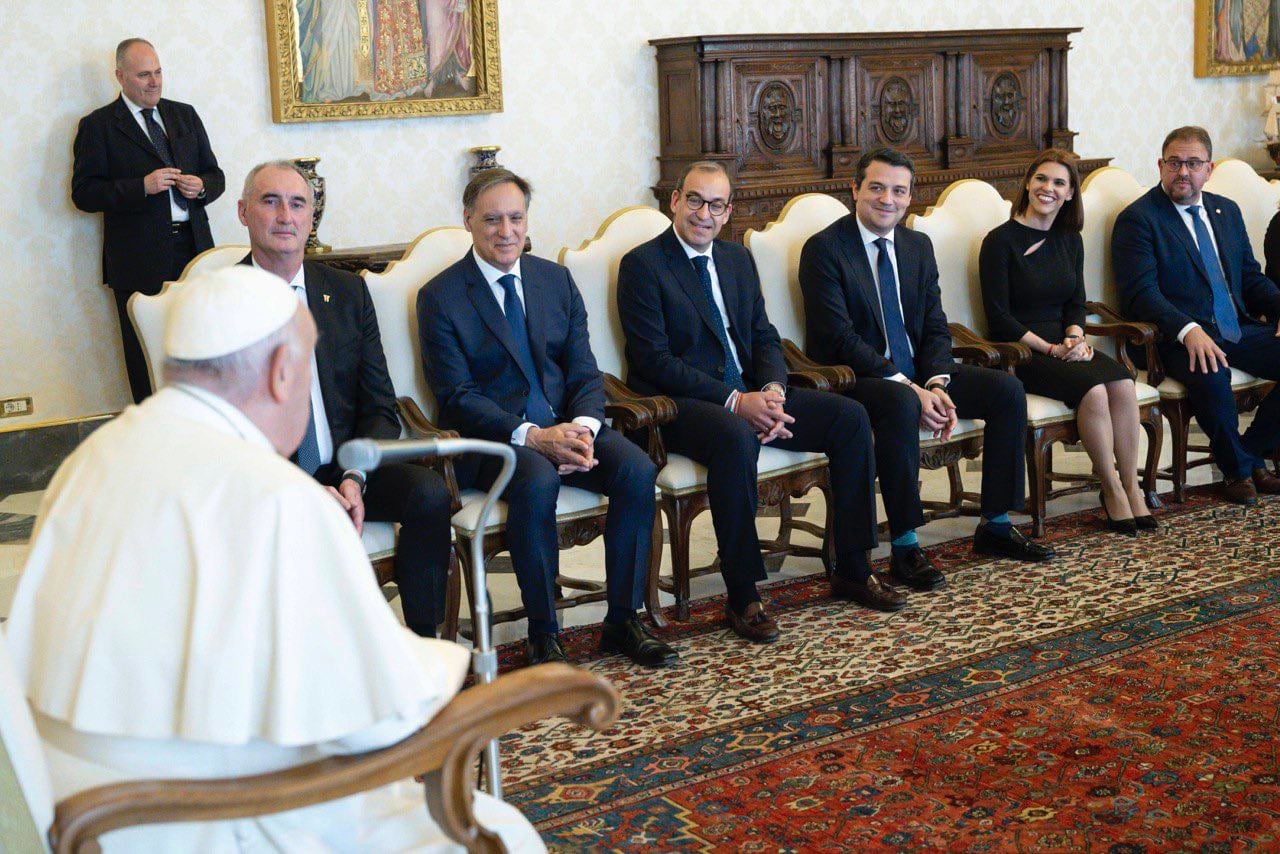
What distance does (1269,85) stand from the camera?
1186 centimetres

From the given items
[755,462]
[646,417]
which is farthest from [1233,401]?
[646,417]

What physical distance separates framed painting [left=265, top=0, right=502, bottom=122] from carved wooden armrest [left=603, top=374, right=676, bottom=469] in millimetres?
4114

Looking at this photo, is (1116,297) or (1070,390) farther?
(1116,297)

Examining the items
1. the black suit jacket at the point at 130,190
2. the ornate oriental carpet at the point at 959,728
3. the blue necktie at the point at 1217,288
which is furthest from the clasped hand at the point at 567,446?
the black suit jacket at the point at 130,190

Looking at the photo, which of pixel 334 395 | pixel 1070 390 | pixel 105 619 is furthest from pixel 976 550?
pixel 105 619

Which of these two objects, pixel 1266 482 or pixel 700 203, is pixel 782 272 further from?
pixel 1266 482

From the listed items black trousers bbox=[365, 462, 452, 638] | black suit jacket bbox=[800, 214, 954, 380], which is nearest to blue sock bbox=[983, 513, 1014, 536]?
black suit jacket bbox=[800, 214, 954, 380]

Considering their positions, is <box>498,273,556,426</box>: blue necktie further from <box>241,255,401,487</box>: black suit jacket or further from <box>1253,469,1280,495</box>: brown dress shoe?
<box>1253,469,1280,495</box>: brown dress shoe

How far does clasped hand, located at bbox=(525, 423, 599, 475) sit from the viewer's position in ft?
14.9

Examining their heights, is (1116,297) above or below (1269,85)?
below

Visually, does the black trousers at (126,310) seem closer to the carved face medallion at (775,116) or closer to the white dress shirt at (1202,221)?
the carved face medallion at (775,116)

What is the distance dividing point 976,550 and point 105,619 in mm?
4228

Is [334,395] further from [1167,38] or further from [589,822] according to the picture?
[1167,38]

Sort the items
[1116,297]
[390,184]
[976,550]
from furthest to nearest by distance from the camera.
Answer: [390,184]
[1116,297]
[976,550]
